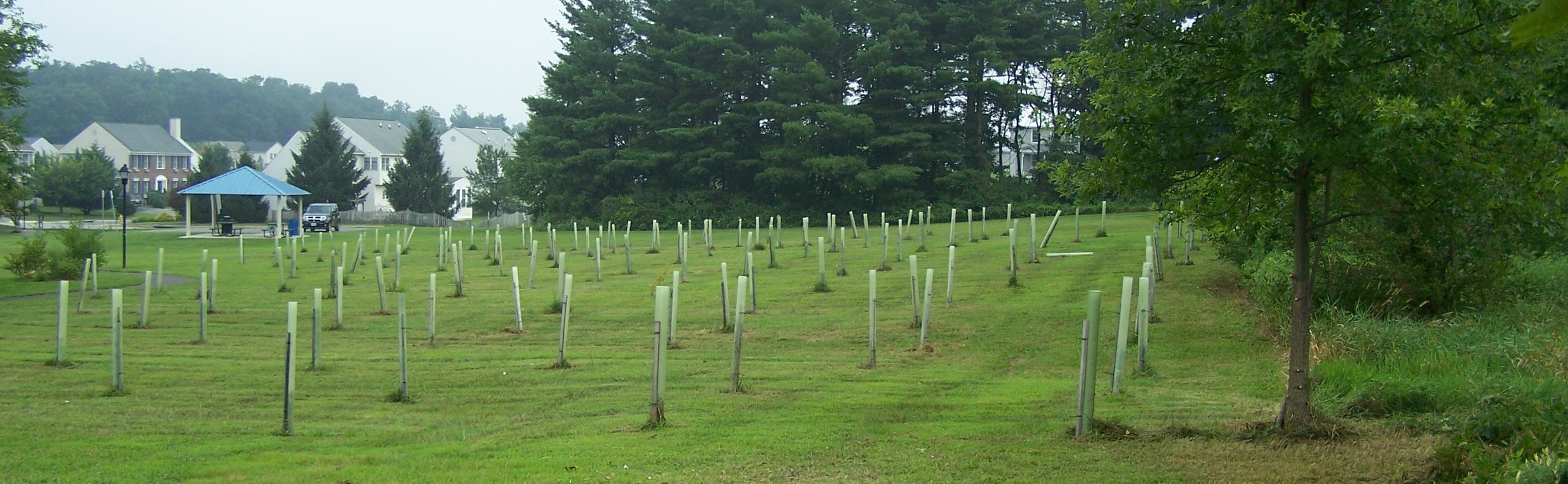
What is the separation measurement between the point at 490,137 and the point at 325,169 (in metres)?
39.8

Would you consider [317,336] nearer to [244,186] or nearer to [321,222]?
[244,186]

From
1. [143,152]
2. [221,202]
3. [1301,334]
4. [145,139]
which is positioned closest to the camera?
[1301,334]

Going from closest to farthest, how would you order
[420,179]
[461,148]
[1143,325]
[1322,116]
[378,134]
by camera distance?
1. [1322,116]
2. [1143,325]
3. [420,179]
4. [378,134]
5. [461,148]

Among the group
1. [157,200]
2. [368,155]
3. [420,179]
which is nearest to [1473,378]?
[420,179]

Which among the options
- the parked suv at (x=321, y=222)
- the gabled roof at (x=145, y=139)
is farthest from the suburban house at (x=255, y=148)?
the parked suv at (x=321, y=222)

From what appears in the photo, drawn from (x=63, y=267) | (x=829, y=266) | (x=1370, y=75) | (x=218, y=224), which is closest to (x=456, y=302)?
(x=829, y=266)

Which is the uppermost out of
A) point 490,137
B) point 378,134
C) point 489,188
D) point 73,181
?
point 490,137

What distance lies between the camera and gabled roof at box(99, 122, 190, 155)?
327 feet

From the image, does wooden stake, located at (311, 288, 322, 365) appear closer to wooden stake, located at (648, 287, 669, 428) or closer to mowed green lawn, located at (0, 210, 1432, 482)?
mowed green lawn, located at (0, 210, 1432, 482)

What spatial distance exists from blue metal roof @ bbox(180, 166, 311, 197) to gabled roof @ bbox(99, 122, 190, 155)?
58.2m

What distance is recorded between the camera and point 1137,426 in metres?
9.44

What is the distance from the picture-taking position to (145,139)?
4038 inches

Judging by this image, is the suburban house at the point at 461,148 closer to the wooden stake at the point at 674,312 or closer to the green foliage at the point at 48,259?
the green foliage at the point at 48,259

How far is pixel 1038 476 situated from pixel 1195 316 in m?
10.2
